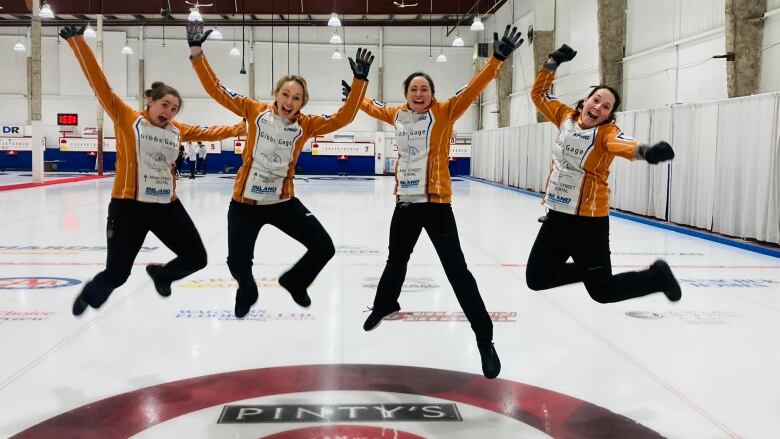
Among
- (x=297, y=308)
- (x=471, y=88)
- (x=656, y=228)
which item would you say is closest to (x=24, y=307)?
(x=297, y=308)

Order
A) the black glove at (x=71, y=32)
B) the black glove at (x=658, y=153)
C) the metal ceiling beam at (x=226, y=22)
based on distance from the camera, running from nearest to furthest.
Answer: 1. the black glove at (x=658, y=153)
2. the black glove at (x=71, y=32)
3. the metal ceiling beam at (x=226, y=22)

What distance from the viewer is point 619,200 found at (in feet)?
54.3

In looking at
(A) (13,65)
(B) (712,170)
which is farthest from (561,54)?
(A) (13,65)

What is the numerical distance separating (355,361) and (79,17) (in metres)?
36.8

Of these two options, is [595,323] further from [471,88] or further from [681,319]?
[471,88]

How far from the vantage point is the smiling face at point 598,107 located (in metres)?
4.34

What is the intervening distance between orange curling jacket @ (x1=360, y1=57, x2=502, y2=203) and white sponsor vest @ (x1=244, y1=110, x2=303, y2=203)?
77 cm

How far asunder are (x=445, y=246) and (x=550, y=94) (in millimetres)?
1504

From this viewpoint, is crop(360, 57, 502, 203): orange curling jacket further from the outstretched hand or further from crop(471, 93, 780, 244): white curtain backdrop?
crop(471, 93, 780, 244): white curtain backdrop

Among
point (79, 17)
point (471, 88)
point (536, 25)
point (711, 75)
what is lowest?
point (471, 88)

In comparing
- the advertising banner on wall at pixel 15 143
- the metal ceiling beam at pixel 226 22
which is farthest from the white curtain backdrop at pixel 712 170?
the advertising banner on wall at pixel 15 143

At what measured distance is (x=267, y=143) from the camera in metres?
4.64

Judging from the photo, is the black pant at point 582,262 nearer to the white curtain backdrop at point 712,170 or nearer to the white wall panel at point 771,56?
the white curtain backdrop at point 712,170

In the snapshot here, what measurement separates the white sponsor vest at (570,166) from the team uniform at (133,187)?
219 cm
